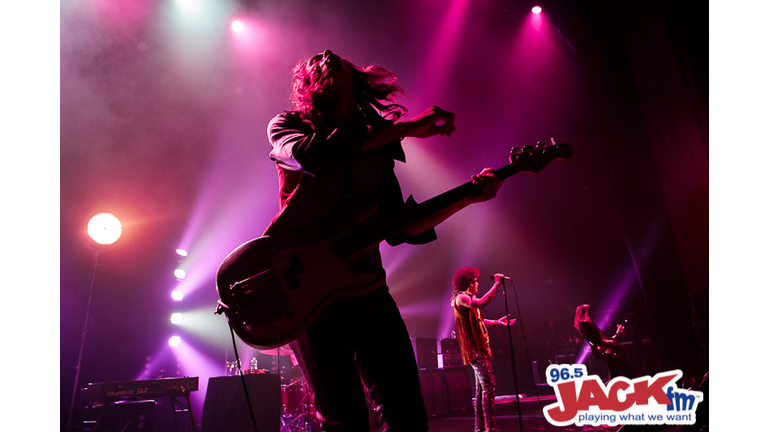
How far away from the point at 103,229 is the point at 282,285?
5.38 metres

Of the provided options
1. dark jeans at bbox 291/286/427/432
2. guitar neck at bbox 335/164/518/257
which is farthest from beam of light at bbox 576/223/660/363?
dark jeans at bbox 291/286/427/432

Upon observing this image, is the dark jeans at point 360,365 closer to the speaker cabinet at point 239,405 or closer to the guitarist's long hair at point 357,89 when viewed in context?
the guitarist's long hair at point 357,89

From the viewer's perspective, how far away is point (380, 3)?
25.5 feet

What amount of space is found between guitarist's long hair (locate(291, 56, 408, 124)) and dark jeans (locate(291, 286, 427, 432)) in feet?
2.78

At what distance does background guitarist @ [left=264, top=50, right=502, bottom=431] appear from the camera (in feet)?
4.63

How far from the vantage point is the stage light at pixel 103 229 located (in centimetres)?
565

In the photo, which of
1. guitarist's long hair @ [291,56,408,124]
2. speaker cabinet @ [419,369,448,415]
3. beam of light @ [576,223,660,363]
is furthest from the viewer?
beam of light @ [576,223,660,363]

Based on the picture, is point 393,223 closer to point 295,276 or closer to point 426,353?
point 295,276

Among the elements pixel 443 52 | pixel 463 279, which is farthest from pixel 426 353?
pixel 443 52

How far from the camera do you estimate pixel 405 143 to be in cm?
1057

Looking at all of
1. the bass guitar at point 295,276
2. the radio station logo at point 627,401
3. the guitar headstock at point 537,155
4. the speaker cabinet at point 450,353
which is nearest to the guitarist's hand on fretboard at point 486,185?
the guitar headstock at point 537,155

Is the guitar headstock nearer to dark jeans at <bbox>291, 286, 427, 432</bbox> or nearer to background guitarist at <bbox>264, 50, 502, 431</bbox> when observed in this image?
background guitarist at <bbox>264, 50, 502, 431</bbox>

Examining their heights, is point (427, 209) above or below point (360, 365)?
above

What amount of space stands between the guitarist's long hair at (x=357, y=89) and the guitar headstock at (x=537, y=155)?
61cm
